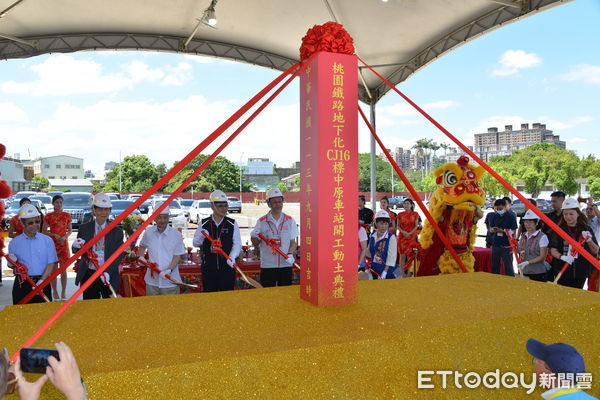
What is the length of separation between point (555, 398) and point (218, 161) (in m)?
35.2

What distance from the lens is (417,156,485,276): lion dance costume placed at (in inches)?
148

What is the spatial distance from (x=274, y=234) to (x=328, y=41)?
6.55 ft

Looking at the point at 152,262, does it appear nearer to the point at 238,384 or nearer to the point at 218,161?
the point at 238,384

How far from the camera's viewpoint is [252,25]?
237 inches

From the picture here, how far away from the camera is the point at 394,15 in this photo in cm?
540

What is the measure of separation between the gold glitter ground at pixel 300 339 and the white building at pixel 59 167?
67.1m

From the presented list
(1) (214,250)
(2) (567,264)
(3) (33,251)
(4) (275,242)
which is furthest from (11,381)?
(2) (567,264)

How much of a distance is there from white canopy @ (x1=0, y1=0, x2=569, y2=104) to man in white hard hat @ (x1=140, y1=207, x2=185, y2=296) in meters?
3.38

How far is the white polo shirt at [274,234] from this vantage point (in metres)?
3.42

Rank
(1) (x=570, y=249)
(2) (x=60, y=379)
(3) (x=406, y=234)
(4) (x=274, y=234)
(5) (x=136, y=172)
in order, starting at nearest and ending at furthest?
1. (2) (x=60, y=379)
2. (4) (x=274, y=234)
3. (1) (x=570, y=249)
4. (3) (x=406, y=234)
5. (5) (x=136, y=172)

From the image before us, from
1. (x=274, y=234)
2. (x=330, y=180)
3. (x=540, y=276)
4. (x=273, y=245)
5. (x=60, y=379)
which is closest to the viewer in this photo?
(x=60, y=379)

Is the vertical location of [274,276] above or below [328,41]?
below

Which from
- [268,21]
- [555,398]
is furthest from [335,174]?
[268,21]

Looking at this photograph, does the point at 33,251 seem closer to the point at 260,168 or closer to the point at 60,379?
the point at 60,379
